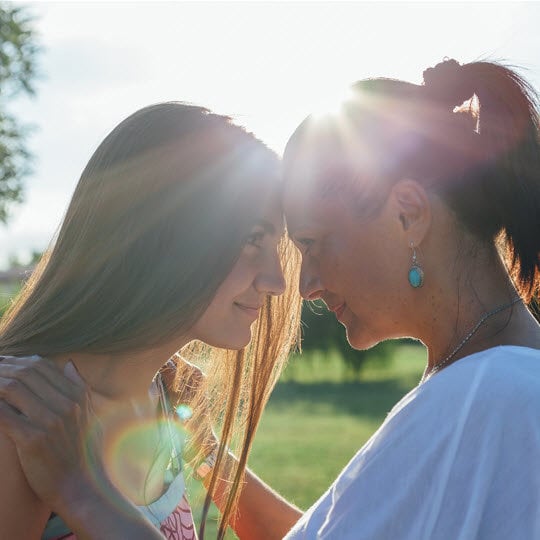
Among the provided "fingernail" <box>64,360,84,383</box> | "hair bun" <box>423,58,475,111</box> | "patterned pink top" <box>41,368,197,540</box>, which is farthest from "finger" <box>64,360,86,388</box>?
"hair bun" <box>423,58,475,111</box>

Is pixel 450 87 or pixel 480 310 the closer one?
pixel 480 310

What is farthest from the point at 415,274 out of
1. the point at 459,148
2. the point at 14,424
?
the point at 14,424

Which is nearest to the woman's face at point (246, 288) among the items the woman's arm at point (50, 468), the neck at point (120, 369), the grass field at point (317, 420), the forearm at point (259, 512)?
the neck at point (120, 369)

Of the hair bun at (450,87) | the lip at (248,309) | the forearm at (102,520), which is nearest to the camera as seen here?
the forearm at (102,520)

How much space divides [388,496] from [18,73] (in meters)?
25.3

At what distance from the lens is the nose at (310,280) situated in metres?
2.96

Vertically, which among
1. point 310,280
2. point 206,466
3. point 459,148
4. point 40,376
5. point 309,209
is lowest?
point 206,466

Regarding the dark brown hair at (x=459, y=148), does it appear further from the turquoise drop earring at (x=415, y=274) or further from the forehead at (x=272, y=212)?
the forehead at (x=272, y=212)

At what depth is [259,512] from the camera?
379 cm

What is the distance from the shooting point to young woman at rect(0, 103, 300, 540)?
2.95 metres

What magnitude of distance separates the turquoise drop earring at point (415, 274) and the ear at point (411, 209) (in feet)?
0.14

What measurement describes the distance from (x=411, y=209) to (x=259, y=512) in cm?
178

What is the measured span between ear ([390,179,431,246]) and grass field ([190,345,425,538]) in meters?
4.69

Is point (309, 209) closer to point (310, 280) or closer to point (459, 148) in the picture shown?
point (310, 280)
